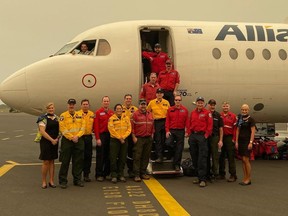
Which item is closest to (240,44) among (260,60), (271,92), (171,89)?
(260,60)

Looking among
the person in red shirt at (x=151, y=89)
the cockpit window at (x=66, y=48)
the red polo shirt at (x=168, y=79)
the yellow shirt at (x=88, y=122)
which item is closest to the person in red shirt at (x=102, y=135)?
the yellow shirt at (x=88, y=122)

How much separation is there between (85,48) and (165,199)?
243 inches

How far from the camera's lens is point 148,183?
9.02 meters

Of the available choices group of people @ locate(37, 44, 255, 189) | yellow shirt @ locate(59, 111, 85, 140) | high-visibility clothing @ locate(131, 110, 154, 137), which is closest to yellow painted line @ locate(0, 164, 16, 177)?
group of people @ locate(37, 44, 255, 189)

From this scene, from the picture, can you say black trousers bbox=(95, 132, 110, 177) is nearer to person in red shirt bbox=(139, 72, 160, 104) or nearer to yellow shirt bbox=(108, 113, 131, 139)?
yellow shirt bbox=(108, 113, 131, 139)

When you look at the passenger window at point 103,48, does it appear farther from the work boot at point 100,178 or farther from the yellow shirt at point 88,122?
the work boot at point 100,178

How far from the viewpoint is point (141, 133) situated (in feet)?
30.8

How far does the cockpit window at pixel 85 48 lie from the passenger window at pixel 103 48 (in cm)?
26

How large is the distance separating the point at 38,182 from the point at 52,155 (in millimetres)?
1113

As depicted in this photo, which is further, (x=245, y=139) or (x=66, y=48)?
(x=66, y=48)

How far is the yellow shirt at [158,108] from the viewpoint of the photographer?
9.79 meters

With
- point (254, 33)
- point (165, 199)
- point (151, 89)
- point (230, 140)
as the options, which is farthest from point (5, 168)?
point (254, 33)

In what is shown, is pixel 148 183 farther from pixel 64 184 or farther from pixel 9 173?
pixel 9 173

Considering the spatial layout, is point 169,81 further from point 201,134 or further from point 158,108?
point 201,134
